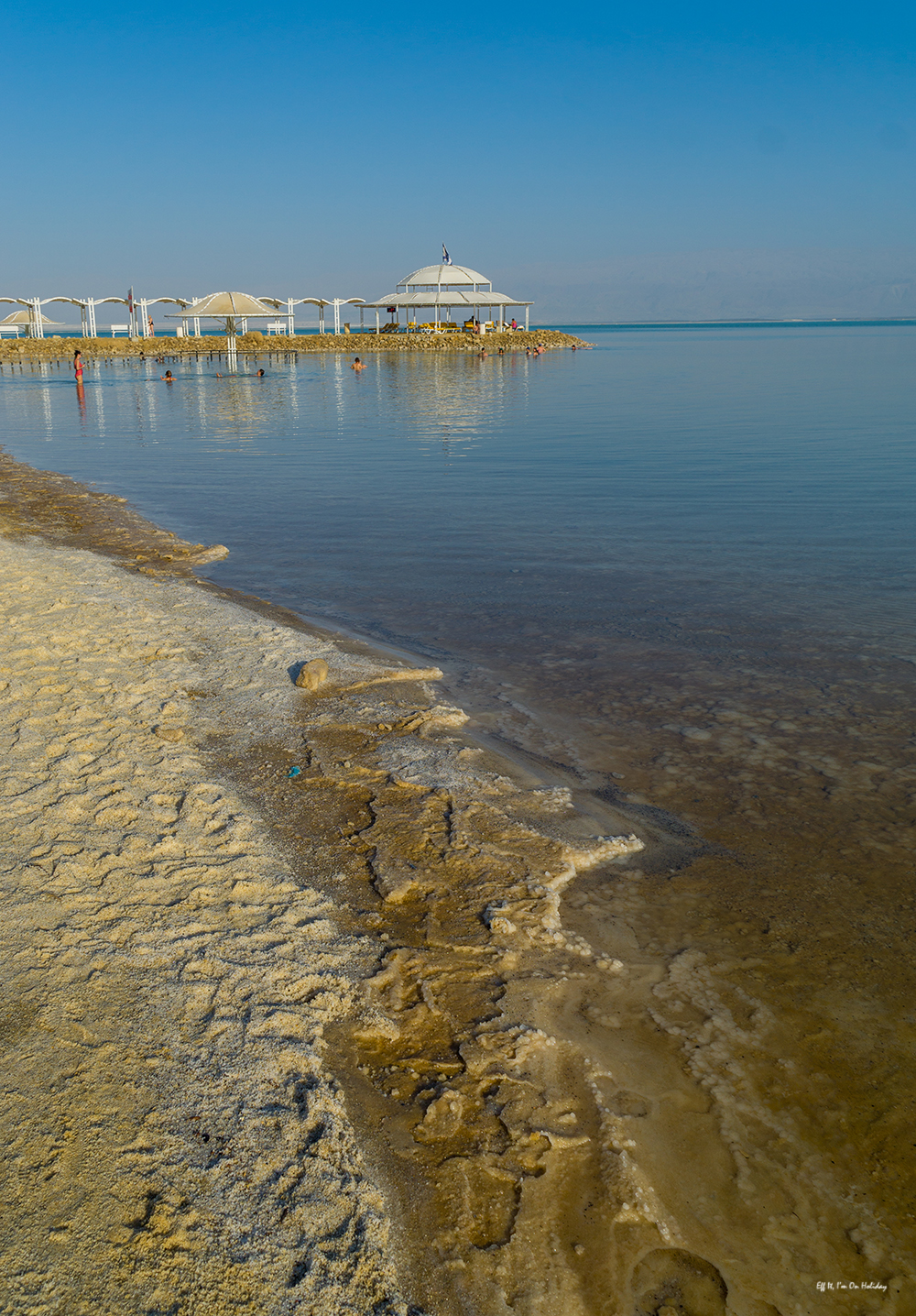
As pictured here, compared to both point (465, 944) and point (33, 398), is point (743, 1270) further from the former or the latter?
point (33, 398)

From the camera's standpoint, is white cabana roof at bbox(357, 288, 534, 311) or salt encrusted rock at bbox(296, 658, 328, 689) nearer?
salt encrusted rock at bbox(296, 658, 328, 689)

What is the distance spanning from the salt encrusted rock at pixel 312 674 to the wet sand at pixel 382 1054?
908 millimetres

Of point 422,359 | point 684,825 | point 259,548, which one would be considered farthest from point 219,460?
point 422,359

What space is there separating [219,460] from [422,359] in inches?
1876

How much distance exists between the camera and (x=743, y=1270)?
94.6 inches

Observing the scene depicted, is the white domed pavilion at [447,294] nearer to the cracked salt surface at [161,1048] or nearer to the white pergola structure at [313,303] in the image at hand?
the white pergola structure at [313,303]

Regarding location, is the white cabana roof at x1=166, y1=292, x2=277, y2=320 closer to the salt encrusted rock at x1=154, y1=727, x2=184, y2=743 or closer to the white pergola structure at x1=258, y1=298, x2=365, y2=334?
the white pergola structure at x1=258, y1=298, x2=365, y2=334

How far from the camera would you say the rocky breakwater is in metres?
64.7

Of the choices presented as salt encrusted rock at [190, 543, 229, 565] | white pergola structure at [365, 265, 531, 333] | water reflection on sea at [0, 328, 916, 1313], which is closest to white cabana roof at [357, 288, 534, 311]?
white pergola structure at [365, 265, 531, 333]

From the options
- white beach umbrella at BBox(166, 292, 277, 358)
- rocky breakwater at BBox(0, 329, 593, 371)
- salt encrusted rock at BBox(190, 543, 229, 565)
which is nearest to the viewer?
salt encrusted rock at BBox(190, 543, 229, 565)

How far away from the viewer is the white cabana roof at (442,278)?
225 feet

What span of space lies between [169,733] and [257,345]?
249 ft

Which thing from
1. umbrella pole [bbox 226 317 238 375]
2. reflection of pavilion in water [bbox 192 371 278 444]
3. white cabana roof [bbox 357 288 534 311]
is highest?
white cabana roof [bbox 357 288 534 311]

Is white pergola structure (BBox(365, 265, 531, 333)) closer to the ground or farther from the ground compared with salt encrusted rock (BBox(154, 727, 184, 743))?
farther from the ground
